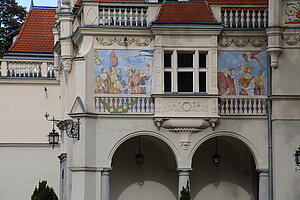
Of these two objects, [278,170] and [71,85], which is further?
[71,85]

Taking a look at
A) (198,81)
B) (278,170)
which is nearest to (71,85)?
(198,81)

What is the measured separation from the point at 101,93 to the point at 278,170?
7032mm

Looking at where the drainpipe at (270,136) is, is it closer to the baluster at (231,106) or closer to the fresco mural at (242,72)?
the fresco mural at (242,72)

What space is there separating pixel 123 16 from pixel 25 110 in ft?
37.3

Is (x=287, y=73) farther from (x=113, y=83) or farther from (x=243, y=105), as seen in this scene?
(x=113, y=83)

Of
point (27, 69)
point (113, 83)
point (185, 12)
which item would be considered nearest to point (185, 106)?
point (113, 83)

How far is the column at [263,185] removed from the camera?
120 ft

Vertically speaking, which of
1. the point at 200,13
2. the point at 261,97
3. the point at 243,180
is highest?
the point at 200,13

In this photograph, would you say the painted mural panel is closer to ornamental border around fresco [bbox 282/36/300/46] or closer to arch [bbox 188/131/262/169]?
ornamental border around fresco [bbox 282/36/300/46]

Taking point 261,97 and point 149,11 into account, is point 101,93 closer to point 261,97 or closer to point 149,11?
point 149,11

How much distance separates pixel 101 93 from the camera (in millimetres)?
36375

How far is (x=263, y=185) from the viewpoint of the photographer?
36750mm

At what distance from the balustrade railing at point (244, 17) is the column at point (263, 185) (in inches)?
216

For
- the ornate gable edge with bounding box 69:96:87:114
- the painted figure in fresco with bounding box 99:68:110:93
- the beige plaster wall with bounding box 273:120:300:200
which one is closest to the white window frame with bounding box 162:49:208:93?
the painted figure in fresco with bounding box 99:68:110:93
